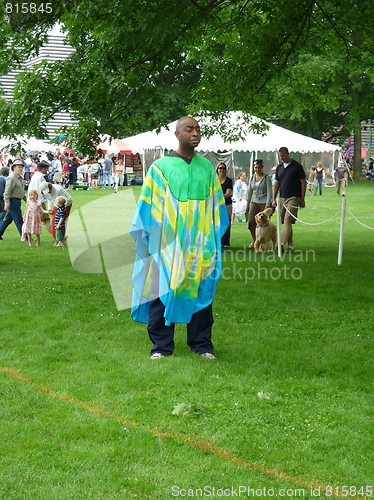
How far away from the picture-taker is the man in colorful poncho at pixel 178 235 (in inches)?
218

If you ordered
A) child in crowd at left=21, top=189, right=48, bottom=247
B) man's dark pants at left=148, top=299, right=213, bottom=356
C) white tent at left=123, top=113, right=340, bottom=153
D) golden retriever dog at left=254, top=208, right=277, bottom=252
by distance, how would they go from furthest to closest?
white tent at left=123, top=113, right=340, bottom=153 < child in crowd at left=21, top=189, right=48, bottom=247 < golden retriever dog at left=254, top=208, right=277, bottom=252 < man's dark pants at left=148, top=299, right=213, bottom=356

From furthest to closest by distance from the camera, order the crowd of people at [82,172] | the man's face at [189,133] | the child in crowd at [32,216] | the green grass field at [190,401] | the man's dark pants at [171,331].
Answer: the crowd of people at [82,172] → the child in crowd at [32,216] → the man's dark pants at [171,331] → the man's face at [189,133] → the green grass field at [190,401]

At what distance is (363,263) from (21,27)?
24.6ft

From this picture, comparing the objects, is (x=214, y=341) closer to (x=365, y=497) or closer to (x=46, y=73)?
(x=365, y=497)

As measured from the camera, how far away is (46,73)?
33.3 feet

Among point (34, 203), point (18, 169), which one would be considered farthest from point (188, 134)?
point (18, 169)

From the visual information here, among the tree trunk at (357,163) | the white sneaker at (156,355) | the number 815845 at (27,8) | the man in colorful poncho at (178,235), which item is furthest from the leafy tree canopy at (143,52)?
the tree trunk at (357,163)

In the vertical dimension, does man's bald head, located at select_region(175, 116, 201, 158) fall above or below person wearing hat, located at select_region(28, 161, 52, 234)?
above

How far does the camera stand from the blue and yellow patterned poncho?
18.2 ft

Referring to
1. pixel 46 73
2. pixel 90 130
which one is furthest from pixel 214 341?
pixel 46 73

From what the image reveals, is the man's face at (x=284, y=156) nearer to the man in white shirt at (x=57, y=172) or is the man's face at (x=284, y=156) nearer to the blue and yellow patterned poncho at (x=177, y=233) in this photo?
the blue and yellow patterned poncho at (x=177, y=233)

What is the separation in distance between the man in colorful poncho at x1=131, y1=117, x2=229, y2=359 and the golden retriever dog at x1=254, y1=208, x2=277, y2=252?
6.56 m

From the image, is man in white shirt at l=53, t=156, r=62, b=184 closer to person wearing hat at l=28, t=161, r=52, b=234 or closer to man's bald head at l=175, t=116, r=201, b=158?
person wearing hat at l=28, t=161, r=52, b=234

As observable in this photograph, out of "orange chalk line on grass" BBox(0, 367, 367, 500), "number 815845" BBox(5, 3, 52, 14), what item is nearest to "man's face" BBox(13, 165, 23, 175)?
"number 815845" BBox(5, 3, 52, 14)
